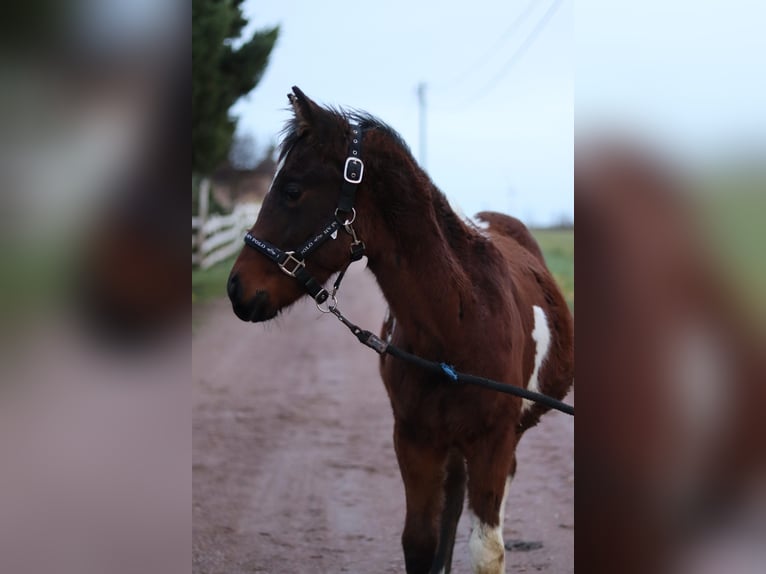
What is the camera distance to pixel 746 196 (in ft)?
3.29

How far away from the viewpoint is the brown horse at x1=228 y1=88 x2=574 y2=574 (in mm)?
2510

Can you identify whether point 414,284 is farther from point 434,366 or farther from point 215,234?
point 215,234

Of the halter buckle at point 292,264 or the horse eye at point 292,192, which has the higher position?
the horse eye at point 292,192

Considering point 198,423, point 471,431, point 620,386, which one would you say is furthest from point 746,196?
point 198,423

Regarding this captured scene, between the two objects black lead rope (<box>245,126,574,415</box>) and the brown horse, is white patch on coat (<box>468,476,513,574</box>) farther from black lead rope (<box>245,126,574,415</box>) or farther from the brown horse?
black lead rope (<box>245,126,574,415</box>)

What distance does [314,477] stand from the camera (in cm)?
559

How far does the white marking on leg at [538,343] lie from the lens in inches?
129

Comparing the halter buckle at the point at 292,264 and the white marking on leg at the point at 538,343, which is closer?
the halter buckle at the point at 292,264

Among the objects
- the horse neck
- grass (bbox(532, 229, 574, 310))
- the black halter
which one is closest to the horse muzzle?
the black halter

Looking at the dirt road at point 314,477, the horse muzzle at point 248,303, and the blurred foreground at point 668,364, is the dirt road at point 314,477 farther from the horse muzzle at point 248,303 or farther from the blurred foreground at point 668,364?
the blurred foreground at point 668,364

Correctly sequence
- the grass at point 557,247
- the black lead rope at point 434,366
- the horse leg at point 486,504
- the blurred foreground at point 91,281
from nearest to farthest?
the blurred foreground at point 91,281
the black lead rope at point 434,366
the horse leg at point 486,504
the grass at point 557,247

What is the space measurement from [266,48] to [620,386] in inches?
401

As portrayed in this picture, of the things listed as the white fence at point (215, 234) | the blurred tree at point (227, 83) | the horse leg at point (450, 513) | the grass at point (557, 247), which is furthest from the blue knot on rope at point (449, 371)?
the white fence at point (215, 234)

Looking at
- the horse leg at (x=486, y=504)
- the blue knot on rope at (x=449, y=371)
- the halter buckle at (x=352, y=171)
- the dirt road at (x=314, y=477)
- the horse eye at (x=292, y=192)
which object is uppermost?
the halter buckle at (x=352, y=171)
